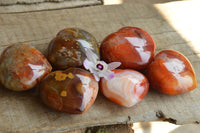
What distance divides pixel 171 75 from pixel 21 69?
18.0 inches

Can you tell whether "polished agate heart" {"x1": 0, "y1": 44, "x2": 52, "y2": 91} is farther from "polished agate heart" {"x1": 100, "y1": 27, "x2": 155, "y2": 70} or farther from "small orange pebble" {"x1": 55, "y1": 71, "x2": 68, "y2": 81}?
"polished agate heart" {"x1": 100, "y1": 27, "x2": 155, "y2": 70}

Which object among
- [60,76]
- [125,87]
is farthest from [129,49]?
[60,76]

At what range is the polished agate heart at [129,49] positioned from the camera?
0.90m

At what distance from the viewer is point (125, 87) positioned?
2.73ft

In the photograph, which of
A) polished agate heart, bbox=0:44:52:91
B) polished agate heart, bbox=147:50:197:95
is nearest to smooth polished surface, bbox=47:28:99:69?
polished agate heart, bbox=0:44:52:91

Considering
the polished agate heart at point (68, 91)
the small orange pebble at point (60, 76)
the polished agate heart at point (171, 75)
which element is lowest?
the polished agate heart at point (171, 75)

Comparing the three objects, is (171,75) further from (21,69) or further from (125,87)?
(21,69)

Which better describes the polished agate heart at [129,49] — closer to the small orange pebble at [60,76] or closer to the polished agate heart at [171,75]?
the polished agate heart at [171,75]

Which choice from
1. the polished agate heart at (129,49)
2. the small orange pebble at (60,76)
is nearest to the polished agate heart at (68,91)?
the small orange pebble at (60,76)

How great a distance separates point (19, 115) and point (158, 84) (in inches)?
17.2

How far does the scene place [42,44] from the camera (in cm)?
102

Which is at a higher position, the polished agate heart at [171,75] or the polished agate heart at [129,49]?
the polished agate heart at [129,49]

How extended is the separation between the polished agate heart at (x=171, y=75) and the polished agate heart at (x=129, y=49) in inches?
1.5

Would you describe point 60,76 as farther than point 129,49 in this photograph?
No
